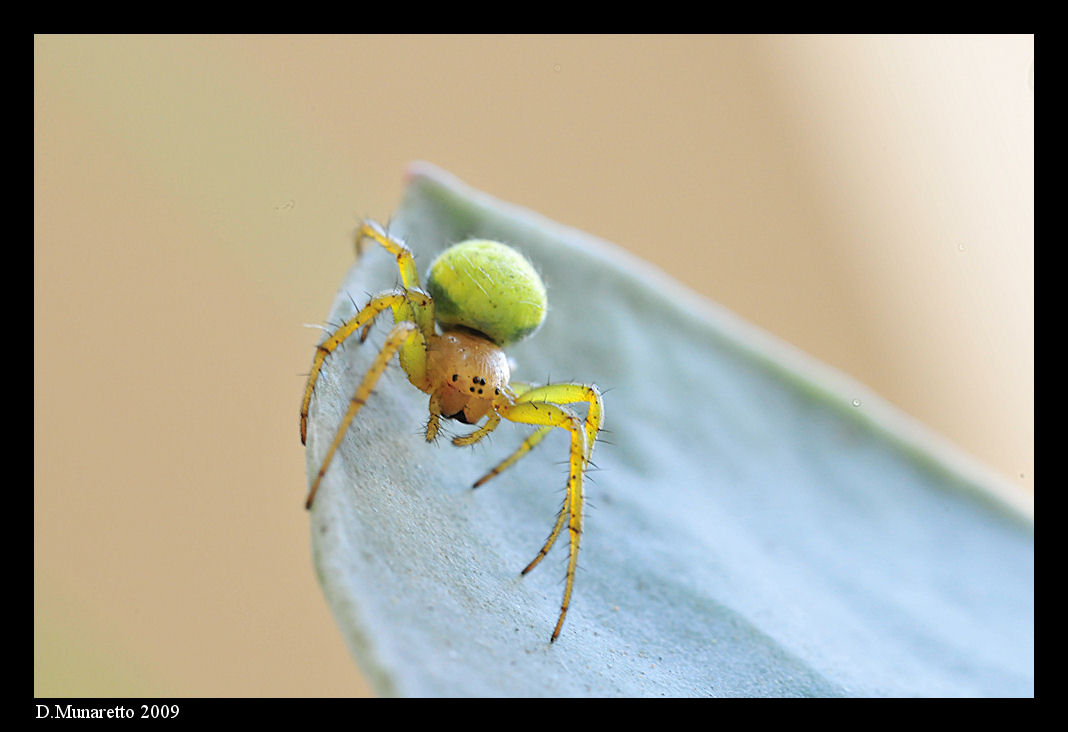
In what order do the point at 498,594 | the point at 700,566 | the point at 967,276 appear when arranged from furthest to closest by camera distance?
1. the point at 967,276
2. the point at 700,566
3. the point at 498,594

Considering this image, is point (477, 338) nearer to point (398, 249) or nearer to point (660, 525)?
point (398, 249)

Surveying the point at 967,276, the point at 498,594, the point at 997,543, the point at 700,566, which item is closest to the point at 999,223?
the point at 967,276

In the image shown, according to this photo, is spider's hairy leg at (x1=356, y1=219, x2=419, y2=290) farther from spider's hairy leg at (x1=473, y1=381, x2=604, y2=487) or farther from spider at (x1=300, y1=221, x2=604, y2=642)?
spider's hairy leg at (x1=473, y1=381, x2=604, y2=487)

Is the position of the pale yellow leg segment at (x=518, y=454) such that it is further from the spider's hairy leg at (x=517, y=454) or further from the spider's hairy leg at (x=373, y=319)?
the spider's hairy leg at (x=373, y=319)

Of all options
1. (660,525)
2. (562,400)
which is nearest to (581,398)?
(562,400)

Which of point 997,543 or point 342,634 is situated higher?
point 342,634

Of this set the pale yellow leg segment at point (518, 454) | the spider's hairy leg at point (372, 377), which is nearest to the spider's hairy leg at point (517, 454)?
the pale yellow leg segment at point (518, 454)

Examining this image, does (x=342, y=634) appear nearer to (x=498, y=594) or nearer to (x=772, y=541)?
(x=498, y=594)

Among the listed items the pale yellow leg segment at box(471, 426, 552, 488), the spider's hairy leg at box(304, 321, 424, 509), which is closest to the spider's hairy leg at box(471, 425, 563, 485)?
the pale yellow leg segment at box(471, 426, 552, 488)
